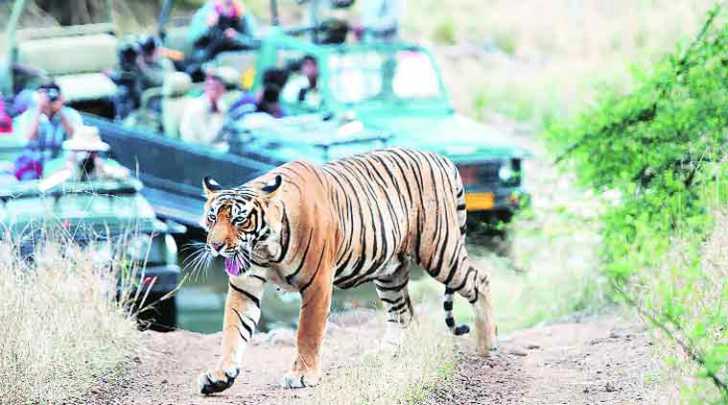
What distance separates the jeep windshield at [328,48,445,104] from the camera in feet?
42.8

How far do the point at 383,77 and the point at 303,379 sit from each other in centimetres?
630

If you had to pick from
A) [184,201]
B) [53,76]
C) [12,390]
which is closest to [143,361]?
[12,390]

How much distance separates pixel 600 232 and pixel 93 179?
11.0ft

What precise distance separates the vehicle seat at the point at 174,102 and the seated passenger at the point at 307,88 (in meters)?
1.04

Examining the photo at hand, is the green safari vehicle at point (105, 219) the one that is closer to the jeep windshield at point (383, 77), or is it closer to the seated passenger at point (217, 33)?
the jeep windshield at point (383, 77)

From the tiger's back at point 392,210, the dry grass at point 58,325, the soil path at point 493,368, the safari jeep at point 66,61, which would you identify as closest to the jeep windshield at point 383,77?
the safari jeep at point 66,61

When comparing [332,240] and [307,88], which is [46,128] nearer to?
[307,88]

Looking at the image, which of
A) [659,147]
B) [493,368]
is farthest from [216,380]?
[659,147]

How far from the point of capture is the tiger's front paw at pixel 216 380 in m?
7.16

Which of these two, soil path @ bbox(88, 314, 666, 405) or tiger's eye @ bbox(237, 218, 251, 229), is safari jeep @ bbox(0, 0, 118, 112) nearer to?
soil path @ bbox(88, 314, 666, 405)

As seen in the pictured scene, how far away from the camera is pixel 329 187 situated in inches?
299

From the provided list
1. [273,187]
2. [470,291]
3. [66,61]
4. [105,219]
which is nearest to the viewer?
[273,187]

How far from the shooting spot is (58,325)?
738 cm

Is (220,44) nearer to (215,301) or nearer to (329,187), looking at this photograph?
(215,301)
